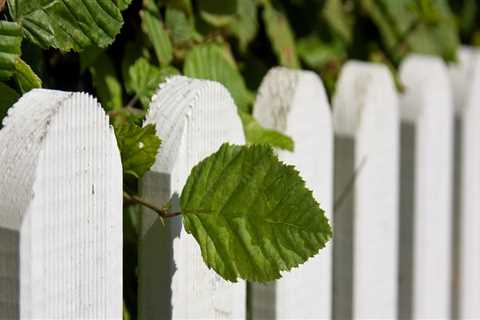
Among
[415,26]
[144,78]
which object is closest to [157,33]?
[144,78]

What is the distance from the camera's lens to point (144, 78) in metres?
1.49

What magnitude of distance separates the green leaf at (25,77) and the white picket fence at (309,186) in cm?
7

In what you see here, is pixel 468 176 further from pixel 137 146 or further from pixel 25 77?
pixel 25 77

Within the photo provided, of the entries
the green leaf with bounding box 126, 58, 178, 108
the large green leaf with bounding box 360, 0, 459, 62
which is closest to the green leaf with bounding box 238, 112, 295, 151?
the green leaf with bounding box 126, 58, 178, 108

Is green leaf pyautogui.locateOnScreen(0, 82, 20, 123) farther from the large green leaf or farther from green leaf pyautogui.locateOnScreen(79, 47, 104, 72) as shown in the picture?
the large green leaf

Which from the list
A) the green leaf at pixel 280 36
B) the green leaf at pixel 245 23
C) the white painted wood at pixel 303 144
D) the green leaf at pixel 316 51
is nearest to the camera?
the white painted wood at pixel 303 144

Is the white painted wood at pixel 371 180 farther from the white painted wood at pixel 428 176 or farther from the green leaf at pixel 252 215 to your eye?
the green leaf at pixel 252 215

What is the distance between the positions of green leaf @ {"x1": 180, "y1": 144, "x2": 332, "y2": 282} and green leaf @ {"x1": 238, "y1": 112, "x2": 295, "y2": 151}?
0.93 ft

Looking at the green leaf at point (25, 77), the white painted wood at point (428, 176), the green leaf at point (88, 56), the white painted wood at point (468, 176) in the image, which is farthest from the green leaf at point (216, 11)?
the white painted wood at point (468, 176)

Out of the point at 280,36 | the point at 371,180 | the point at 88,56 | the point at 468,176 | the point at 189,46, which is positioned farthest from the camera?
the point at 468,176

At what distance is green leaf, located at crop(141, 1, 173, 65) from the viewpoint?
58.4 inches

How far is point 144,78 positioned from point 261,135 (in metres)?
0.20

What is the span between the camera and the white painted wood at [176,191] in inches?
50.5

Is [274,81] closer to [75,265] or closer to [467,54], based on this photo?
[75,265]
